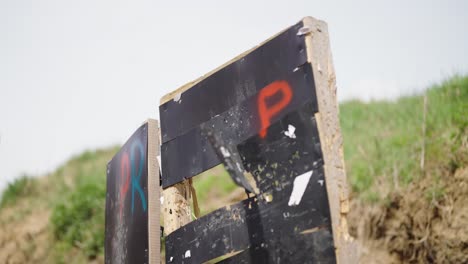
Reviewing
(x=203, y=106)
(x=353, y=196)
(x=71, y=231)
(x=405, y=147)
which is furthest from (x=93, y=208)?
(x=203, y=106)

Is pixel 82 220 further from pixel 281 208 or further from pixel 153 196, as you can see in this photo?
pixel 281 208

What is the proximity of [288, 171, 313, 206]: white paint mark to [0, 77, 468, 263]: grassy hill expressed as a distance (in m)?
2.97

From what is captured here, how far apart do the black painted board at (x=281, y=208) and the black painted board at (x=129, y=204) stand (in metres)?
0.68

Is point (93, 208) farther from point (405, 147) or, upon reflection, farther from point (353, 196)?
point (405, 147)

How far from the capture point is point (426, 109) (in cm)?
598

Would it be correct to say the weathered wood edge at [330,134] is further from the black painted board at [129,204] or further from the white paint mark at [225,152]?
the black painted board at [129,204]

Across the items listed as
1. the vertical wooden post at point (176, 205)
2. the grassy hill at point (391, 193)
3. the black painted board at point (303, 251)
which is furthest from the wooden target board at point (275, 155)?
the grassy hill at point (391, 193)

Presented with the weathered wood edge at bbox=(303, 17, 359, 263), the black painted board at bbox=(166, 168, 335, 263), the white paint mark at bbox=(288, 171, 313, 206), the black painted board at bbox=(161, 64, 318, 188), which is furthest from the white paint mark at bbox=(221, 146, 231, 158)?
the weathered wood edge at bbox=(303, 17, 359, 263)

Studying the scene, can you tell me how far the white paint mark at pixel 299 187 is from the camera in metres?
2.20

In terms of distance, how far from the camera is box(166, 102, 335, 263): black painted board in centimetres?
213

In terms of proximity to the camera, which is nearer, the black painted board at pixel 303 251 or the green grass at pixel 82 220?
the black painted board at pixel 303 251

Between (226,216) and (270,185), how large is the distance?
0.30m

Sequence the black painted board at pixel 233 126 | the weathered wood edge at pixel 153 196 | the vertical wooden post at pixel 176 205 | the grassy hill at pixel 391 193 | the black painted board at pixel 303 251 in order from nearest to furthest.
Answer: the black painted board at pixel 303 251 < the black painted board at pixel 233 126 < the vertical wooden post at pixel 176 205 < the weathered wood edge at pixel 153 196 < the grassy hill at pixel 391 193

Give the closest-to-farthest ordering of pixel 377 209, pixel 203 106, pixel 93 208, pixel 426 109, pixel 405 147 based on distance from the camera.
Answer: pixel 203 106
pixel 377 209
pixel 405 147
pixel 426 109
pixel 93 208
